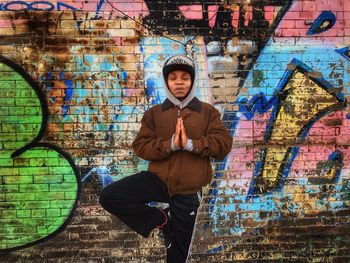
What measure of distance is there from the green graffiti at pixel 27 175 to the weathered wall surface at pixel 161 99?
0.01 metres

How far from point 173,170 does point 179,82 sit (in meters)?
0.66

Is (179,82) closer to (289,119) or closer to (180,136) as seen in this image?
(180,136)

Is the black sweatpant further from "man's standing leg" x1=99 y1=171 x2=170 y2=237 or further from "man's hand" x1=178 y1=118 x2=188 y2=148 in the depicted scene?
"man's hand" x1=178 y1=118 x2=188 y2=148

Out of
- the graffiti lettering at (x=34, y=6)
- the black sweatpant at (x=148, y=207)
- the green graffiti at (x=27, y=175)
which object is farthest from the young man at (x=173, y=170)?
the graffiti lettering at (x=34, y=6)

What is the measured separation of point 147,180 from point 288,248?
233 centimetres

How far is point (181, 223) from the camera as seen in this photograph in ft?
11.0

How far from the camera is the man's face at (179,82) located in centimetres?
325

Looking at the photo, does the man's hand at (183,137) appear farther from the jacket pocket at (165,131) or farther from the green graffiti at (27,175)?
the green graffiti at (27,175)

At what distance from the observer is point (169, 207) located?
3.39m

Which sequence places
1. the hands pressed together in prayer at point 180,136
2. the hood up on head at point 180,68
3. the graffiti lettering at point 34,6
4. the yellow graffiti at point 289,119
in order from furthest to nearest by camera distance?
the yellow graffiti at point 289,119 → the graffiti lettering at point 34,6 → the hood up on head at point 180,68 → the hands pressed together in prayer at point 180,136

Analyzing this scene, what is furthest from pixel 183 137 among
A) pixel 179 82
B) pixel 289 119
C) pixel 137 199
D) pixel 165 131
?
pixel 289 119

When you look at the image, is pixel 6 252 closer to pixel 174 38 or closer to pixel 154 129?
pixel 154 129

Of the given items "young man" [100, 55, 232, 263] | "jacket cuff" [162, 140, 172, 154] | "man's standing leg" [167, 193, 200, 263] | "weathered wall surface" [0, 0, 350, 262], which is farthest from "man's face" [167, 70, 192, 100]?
"weathered wall surface" [0, 0, 350, 262]

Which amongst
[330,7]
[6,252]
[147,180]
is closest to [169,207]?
[147,180]
